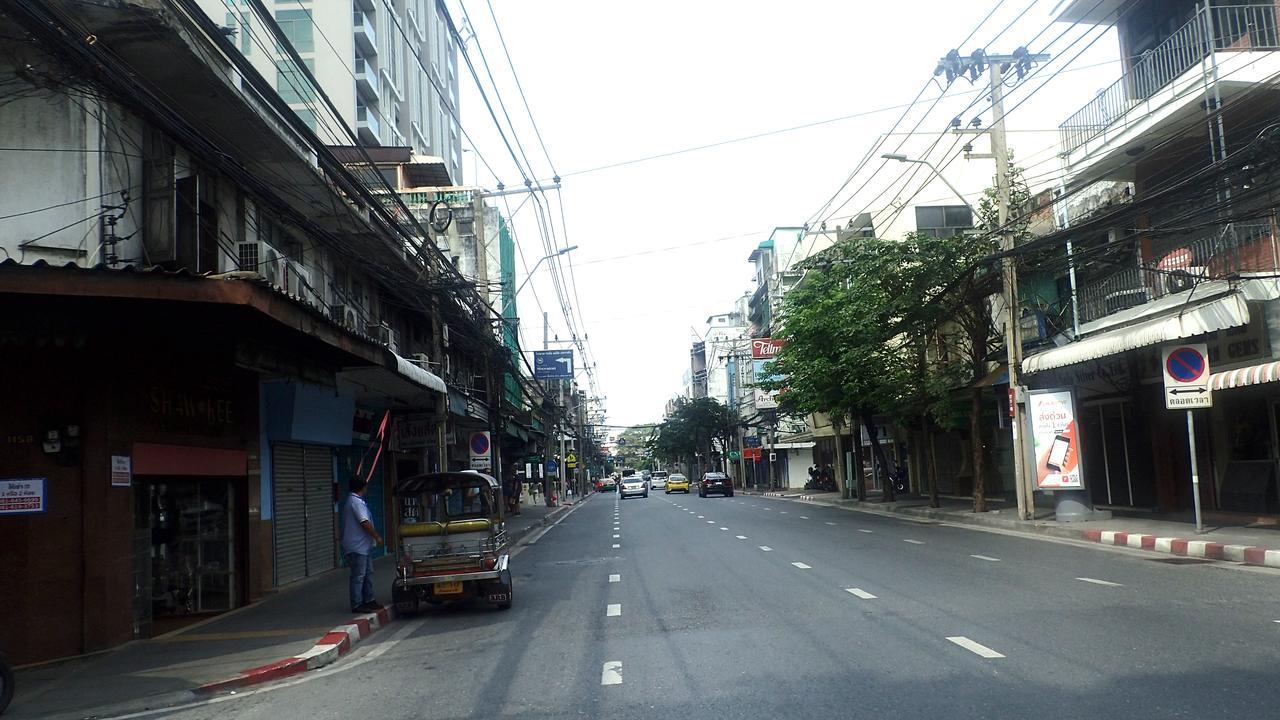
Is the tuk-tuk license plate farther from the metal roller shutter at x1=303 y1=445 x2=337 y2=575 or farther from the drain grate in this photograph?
the drain grate

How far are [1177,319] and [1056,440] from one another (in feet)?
16.0

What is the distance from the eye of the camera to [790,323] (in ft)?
102

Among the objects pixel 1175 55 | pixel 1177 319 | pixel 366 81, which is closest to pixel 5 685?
pixel 1177 319

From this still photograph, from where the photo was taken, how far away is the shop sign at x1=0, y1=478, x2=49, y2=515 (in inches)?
390

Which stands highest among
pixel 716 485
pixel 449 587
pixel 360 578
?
pixel 360 578

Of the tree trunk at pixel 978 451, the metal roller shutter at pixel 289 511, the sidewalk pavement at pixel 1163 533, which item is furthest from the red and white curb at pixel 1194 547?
the metal roller shutter at pixel 289 511

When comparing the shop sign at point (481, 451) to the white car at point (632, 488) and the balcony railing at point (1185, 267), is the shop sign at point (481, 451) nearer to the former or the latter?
the balcony railing at point (1185, 267)

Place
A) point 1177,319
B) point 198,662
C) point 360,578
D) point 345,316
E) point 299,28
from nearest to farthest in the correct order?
point 198,662, point 360,578, point 1177,319, point 345,316, point 299,28

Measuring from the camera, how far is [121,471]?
11.1 m

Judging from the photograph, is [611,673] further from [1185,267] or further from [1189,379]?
[1185,267]

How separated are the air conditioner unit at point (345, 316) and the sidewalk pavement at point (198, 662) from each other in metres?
6.04

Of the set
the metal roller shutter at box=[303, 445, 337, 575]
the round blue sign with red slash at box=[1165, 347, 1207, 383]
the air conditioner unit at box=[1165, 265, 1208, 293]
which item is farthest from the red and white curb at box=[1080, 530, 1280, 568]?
the metal roller shutter at box=[303, 445, 337, 575]

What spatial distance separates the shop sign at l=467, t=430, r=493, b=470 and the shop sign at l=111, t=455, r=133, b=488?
559 inches

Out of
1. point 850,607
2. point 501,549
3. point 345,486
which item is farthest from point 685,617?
point 345,486
